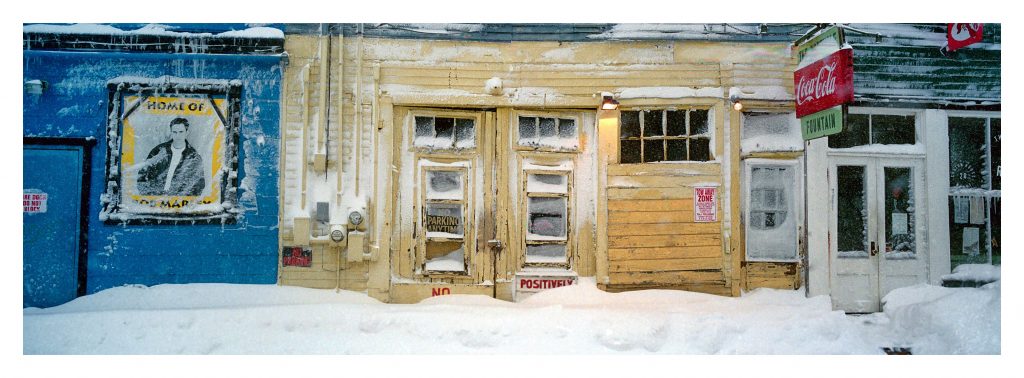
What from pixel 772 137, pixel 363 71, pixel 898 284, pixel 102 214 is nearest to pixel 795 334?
Answer: pixel 898 284

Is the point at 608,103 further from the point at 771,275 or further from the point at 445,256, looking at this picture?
the point at 771,275

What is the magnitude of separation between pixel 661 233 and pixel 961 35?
131 inches

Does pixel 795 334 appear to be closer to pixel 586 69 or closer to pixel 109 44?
pixel 586 69

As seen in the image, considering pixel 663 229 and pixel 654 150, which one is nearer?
pixel 663 229

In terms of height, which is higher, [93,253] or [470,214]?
[470,214]

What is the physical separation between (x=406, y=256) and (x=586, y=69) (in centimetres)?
245

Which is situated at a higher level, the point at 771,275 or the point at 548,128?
the point at 548,128

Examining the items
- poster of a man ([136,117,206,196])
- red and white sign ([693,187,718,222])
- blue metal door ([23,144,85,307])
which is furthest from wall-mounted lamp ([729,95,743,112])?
blue metal door ([23,144,85,307])

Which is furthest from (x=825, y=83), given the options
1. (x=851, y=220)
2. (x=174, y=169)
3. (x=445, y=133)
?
(x=174, y=169)

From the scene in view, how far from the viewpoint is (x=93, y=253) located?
5.03 metres

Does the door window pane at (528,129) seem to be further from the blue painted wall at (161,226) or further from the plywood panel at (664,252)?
the blue painted wall at (161,226)

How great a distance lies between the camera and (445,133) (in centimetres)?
537

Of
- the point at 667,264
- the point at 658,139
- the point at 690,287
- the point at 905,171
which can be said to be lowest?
the point at 690,287

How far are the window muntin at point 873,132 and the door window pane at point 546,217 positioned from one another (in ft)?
8.69
